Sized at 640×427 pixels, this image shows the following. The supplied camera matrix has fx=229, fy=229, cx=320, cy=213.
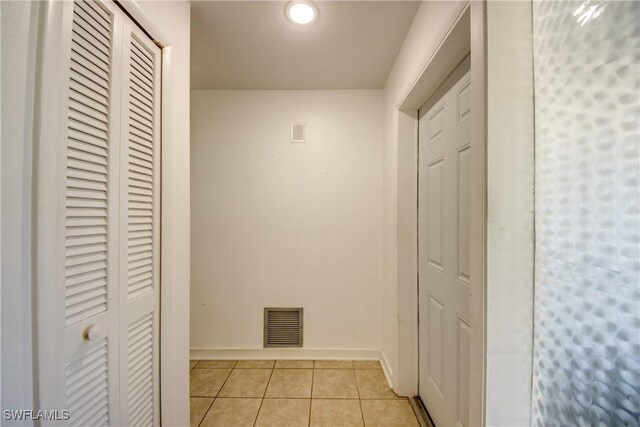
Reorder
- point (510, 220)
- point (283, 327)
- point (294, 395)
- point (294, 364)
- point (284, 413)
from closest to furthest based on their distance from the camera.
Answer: point (510, 220) → point (284, 413) → point (294, 395) → point (294, 364) → point (283, 327)

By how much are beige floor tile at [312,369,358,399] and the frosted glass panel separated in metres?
1.33

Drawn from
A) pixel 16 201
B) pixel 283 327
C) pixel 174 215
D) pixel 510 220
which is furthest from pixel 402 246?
pixel 16 201

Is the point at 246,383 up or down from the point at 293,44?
down

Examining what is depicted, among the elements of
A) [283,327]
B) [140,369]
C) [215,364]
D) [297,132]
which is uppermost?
[297,132]

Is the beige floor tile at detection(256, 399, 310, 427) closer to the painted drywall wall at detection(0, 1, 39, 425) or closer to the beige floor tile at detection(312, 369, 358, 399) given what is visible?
the beige floor tile at detection(312, 369, 358, 399)

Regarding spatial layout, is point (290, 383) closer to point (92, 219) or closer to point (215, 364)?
point (215, 364)

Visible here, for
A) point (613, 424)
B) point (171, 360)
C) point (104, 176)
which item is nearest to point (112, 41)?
point (104, 176)

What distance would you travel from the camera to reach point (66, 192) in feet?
2.22

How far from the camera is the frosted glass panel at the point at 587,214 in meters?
0.43

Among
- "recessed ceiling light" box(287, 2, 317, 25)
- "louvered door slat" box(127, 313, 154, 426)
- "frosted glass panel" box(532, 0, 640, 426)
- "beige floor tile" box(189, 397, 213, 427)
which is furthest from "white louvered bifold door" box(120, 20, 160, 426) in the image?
"frosted glass panel" box(532, 0, 640, 426)

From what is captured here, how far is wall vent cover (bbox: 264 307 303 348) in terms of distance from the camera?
2.05m

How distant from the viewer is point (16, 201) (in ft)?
1.81

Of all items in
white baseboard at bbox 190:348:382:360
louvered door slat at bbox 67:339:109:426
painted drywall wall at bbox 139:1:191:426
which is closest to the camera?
louvered door slat at bbox 67:339:109:426

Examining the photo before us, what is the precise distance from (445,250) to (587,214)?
2.58 feet
